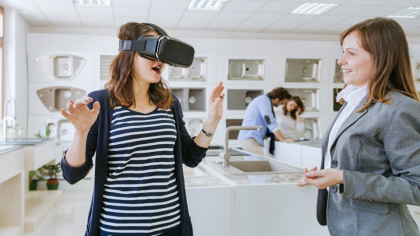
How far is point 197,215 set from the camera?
1474 millimetres

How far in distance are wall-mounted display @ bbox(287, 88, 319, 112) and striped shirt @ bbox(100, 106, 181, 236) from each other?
4.49 m

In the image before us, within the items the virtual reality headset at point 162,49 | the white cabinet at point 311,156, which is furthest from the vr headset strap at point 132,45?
the white cabinet at point 311,156

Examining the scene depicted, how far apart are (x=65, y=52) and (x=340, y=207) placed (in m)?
4.51

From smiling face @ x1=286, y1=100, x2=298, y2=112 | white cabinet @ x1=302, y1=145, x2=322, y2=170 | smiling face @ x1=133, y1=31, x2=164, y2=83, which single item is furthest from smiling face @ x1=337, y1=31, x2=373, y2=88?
smiling face @ x1=286, y1=100, x2=298, y2=112

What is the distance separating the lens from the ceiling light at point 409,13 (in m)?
4.51

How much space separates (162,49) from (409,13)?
500 cm

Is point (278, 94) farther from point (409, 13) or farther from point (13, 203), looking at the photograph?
point (13, 203)

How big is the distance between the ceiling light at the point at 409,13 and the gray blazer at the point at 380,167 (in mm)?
4479

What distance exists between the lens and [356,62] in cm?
100

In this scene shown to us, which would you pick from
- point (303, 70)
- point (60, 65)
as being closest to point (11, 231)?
point (60, 65)

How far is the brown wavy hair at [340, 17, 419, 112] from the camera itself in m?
0.95

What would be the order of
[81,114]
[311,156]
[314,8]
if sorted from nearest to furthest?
[81,114] → [311,156] → [314,8]

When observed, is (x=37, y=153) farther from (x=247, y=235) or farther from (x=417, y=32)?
(x=417, y=32)

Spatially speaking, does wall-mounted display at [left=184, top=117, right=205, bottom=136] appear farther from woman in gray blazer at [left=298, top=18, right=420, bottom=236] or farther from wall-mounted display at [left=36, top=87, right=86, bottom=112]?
woman in gray blazer at [left=298, top=18, right=420, bottom=236]
